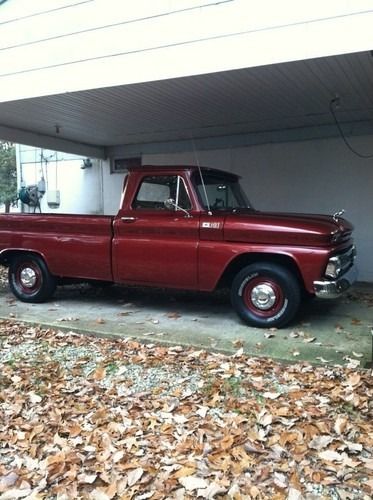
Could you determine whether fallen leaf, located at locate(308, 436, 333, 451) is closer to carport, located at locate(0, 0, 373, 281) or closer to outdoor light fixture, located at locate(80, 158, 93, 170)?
carport, located at locate(0, 0, 373, 281)

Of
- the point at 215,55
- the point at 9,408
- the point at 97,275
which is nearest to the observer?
the point at 9,408

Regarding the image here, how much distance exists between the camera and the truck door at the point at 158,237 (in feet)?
18.9

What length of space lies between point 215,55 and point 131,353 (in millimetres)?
3409

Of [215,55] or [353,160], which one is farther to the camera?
[353,160]

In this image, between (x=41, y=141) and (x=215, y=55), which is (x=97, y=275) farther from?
(x=41, y=141)

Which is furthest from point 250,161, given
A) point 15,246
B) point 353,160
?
point 15,246

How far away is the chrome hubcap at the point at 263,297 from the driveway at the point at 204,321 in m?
0.30

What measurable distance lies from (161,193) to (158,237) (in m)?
0.60

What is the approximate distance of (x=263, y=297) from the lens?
17.9ft

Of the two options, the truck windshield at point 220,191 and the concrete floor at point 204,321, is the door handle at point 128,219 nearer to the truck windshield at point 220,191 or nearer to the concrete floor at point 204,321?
the truck windshield at point 220,191

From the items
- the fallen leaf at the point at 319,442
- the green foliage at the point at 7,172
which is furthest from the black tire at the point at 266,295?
the green foliage at the point at 7,172

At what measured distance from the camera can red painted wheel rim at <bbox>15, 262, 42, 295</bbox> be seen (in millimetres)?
6984

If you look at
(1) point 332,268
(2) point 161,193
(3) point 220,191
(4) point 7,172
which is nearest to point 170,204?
(2) point 161,193

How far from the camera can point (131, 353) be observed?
4828 millimetres
